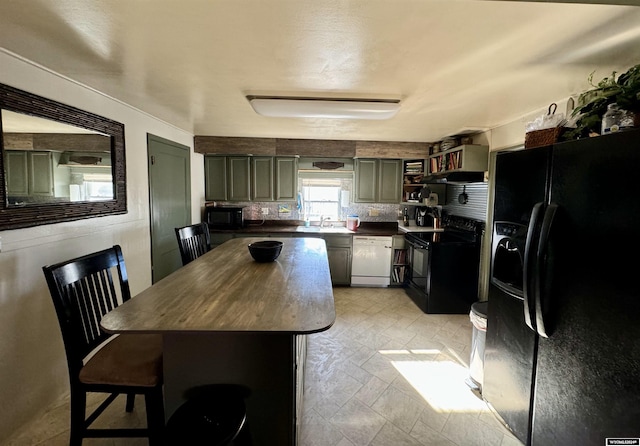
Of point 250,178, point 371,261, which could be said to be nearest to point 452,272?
point 371,261

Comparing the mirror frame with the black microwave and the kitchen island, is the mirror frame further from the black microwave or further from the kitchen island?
the black microwave

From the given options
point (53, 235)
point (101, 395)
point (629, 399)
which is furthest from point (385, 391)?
point (53, 235)

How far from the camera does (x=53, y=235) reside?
183 centimetres

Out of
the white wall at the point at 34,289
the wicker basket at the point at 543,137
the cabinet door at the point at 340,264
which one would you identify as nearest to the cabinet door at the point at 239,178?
the cabinet door at the point at 340,264

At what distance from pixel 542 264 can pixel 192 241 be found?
2.48 meters

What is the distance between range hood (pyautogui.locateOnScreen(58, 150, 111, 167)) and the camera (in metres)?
Answer: 1.93

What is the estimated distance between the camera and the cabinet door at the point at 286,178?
4305 millimetres

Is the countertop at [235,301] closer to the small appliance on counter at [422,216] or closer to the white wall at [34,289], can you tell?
the white wall at [34,289]

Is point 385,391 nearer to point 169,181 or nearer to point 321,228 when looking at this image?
point 321,228

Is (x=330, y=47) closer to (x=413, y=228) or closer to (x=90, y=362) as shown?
(x=90, y=362)

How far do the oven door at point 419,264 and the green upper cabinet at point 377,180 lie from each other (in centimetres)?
83

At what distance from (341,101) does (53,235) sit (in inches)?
87.1

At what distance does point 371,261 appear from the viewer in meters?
4.12

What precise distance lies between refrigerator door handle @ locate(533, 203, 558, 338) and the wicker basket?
0.43 metres
